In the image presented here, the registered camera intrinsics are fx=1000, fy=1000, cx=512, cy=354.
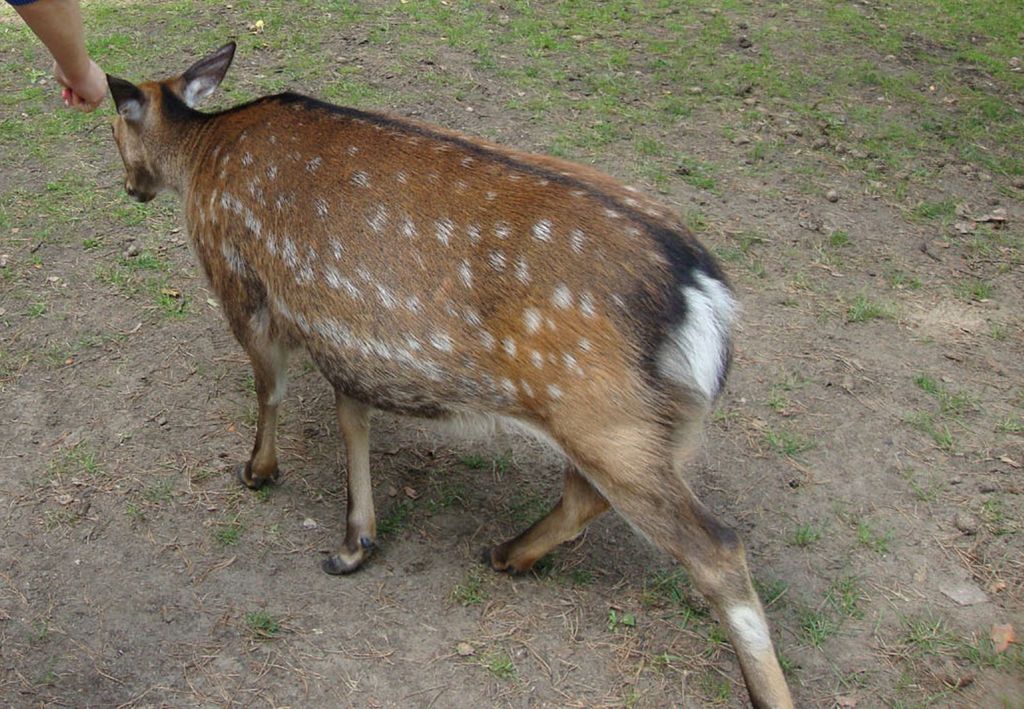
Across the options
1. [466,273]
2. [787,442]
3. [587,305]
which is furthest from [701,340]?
[787,442]

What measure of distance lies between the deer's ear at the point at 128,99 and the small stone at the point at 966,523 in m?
3.56

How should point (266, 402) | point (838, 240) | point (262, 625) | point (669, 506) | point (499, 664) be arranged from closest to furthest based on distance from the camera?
point (669, 506)
point (499, 664)
point (262, 625)
point (266, 402)
point (838, 240)

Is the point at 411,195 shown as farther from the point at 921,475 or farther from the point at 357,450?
the point at 921,475

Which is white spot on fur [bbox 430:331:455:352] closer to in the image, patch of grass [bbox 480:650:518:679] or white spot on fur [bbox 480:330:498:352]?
white spot on fur [bbox 480:330:498:352]

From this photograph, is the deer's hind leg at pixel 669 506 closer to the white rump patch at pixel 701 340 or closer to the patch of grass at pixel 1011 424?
the white rump patch at pixel 701 340

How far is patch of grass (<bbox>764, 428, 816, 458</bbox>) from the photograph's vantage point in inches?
161

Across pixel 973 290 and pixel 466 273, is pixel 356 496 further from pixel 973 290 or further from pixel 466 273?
pixel 973 290

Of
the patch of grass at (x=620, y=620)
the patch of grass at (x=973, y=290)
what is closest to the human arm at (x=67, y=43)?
the patch of grass at (x=620, y=620)

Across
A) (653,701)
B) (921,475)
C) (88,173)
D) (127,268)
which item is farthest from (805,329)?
(88,173)

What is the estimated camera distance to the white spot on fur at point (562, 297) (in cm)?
287

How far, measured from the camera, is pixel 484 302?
2986mm

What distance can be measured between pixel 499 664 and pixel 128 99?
2616 millimetres

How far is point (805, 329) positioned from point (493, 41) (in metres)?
3.68

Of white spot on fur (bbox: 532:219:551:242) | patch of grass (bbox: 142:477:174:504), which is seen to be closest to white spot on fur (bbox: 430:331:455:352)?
white spot on fur (bbox: 532:219:551:242)
